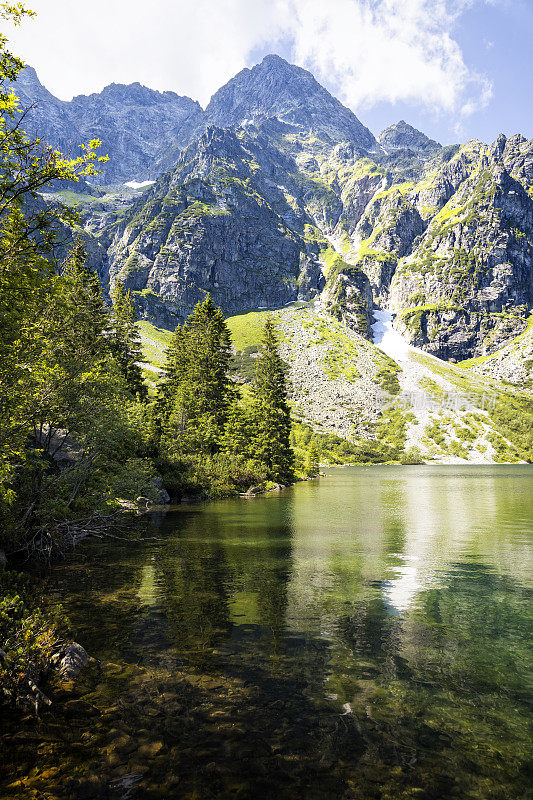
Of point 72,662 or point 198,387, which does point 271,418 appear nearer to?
point 198,387

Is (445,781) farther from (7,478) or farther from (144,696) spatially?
(7,478)

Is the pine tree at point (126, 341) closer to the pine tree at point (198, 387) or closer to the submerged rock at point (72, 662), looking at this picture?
the pine tree at point (198, 387)

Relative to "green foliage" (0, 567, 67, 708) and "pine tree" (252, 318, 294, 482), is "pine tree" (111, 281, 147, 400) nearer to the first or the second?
"pine tree" (252, 318, 294, 482)

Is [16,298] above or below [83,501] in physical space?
above

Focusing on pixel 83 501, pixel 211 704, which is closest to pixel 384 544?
pixel 83 501

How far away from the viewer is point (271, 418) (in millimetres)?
72688

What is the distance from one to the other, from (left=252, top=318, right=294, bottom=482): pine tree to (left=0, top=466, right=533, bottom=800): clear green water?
4824cm

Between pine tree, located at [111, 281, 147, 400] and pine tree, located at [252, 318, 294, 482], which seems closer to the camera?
pine tree, located at [111, 281, 147, 400]

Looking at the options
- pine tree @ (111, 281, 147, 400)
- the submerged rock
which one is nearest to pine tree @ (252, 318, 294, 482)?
pine tree @ (111, 281, 147, 400)

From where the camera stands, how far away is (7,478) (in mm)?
14742

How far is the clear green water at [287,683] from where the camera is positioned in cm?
698

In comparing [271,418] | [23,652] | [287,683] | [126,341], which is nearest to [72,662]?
[23,652]

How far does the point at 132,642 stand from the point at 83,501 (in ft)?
39.8

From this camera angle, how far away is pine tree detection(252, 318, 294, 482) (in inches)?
2808
